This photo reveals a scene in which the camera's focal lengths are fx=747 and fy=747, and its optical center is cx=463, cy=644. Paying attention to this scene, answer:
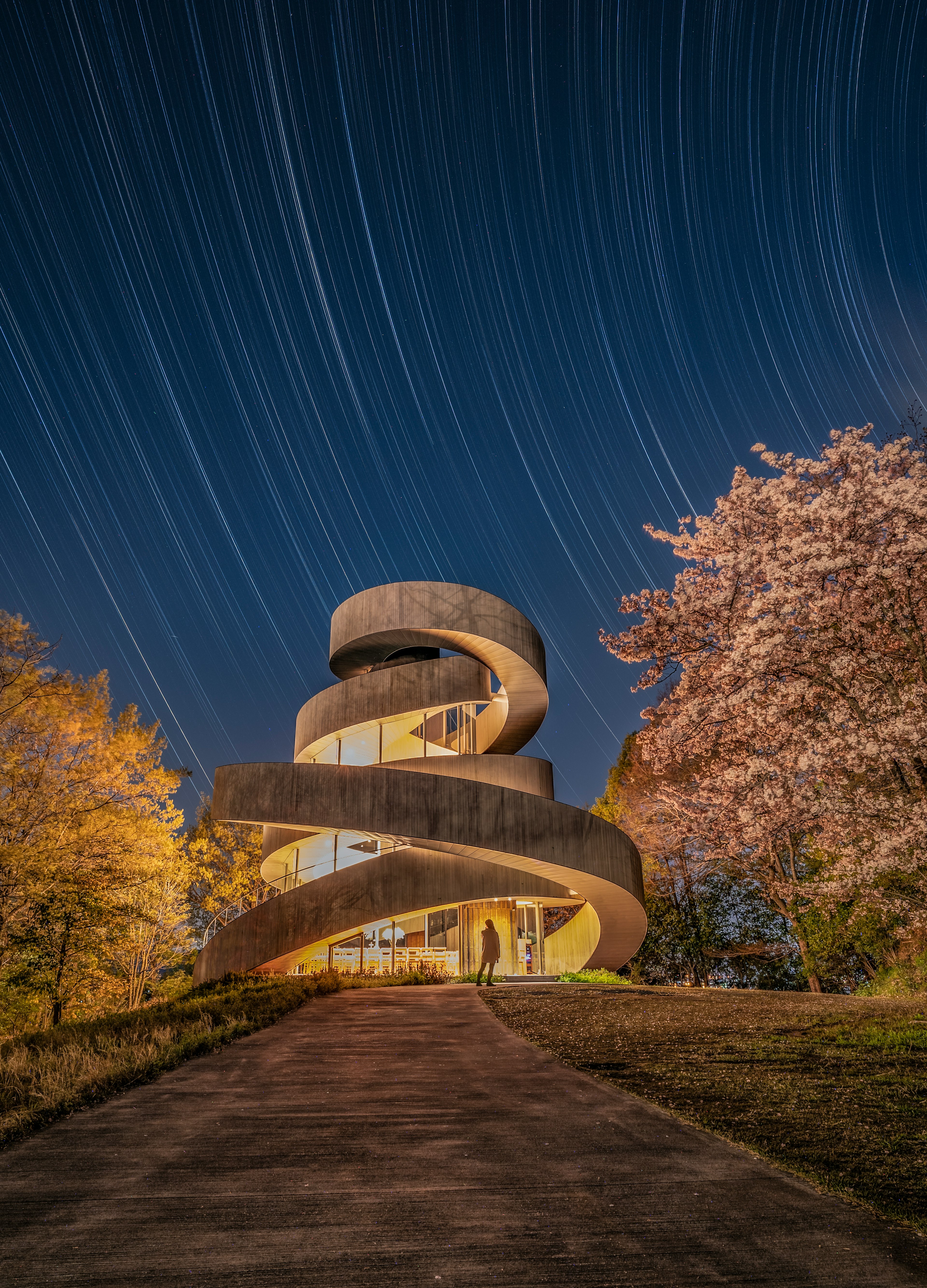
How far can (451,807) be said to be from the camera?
18547 millimetres

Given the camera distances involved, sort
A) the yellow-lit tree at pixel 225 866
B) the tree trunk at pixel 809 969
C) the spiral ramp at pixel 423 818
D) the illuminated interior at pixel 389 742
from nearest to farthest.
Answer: the spiral ramp at pixel 423 818
the tree trunk at pixel 809 969
the illuminated interior at pixel 389 742
the yellow-lit tree at pixel 225 866

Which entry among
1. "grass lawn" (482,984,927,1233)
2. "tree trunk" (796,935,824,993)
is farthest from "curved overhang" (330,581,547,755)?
"grass lawn" (482,984,927,1233)

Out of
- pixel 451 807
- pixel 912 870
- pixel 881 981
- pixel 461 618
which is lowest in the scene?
pixel 881 981

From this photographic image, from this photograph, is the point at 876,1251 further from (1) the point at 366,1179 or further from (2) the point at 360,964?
(2) the point at 360,964

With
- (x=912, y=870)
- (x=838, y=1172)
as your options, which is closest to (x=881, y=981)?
(x=912, y=870)

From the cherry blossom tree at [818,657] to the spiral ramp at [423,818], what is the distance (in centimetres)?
581

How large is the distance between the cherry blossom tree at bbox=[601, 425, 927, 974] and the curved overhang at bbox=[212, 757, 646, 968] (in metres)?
5.03

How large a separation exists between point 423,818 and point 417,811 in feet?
0.77

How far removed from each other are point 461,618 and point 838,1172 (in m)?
21.1

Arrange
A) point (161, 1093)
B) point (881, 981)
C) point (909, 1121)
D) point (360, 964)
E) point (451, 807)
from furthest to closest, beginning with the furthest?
point (360, 964) → point (881, 981) → point (451, 807) → point (161, 1093) → point (909, 1121)

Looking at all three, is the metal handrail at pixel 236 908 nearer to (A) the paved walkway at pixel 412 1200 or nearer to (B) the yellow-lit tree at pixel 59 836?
(B) the yellow-lit tree at pixel 59 836

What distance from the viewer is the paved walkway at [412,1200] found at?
9.45 feet

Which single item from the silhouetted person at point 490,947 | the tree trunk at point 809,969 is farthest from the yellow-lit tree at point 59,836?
the tree trunk at point 809,969

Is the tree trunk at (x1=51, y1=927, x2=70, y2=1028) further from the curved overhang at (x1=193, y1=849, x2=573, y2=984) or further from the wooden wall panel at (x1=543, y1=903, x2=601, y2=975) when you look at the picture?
the wooden wall panel at (x1=543, y1=903, x2=601, y2=975)
